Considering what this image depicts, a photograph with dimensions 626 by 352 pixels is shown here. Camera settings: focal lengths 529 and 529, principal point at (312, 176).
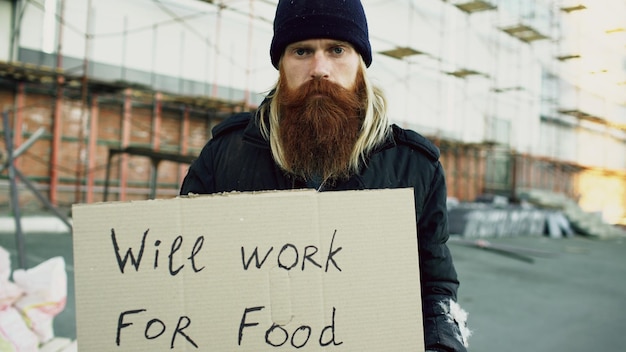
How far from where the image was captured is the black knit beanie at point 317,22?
1450mm

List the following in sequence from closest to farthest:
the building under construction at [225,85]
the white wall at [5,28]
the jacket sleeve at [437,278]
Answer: the jacket sleeve at [437,278]
the white wall at [5,28]
the building under construction at [225,85]

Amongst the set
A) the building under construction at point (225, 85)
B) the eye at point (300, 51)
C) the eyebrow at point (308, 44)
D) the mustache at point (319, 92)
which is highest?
the building under construction at point (225, 85)

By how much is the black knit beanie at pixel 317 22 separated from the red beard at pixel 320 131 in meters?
0.13

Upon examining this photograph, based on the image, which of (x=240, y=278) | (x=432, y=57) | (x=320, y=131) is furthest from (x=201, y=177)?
(x=432, y=57)

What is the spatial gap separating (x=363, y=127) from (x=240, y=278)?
0.66 m

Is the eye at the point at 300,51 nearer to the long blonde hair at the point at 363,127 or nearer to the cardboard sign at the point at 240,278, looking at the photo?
the long blonde hair at the point at 363,127

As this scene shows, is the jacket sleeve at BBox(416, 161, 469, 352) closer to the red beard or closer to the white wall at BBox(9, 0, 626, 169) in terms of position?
the red beard

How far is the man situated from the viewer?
4.65 ft

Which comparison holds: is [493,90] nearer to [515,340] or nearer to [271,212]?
[515,340]

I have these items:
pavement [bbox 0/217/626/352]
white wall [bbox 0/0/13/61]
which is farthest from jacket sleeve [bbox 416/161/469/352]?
white wall [bbox 0/0/13/61]

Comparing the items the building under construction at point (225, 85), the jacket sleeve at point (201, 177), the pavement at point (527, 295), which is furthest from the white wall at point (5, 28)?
the jacket sleeve at point (201, 177)

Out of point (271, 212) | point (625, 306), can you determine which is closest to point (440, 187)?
point (271, 212)

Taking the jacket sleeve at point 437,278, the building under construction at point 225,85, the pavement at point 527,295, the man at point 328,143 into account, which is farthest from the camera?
the building under construction at point 225,85

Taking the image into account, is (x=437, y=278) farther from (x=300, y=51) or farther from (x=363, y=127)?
(x=300, y=51)
